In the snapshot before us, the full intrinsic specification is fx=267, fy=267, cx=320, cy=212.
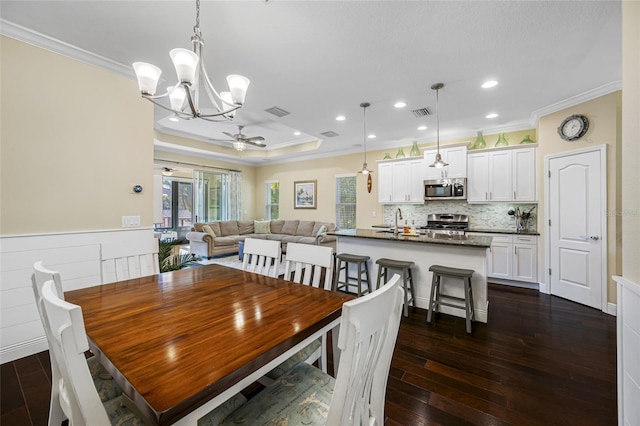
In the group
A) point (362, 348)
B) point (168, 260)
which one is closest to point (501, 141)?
point (362, 348)

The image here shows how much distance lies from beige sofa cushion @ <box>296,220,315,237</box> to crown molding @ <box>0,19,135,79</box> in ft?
16.8

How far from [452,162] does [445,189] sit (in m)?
0.53

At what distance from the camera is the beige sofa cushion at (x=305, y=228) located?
7316mm

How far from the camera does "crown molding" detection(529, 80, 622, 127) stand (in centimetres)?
321

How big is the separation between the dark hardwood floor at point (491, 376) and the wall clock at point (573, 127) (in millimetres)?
2321

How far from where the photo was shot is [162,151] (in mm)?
6656

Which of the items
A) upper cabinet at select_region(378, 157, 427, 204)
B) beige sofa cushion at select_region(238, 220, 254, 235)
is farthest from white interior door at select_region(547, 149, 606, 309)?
beige sofa cushion at select_region(238, 220, 254, 235)

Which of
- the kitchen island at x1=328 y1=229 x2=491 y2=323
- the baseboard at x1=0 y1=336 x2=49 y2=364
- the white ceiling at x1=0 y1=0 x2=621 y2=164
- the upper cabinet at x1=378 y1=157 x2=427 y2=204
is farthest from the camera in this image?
the upper cabinet at x1=378 y1=157 x2=427 y2=204

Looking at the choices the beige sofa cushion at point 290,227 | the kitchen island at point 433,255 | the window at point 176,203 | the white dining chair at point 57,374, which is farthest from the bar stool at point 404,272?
the window at point 176,203

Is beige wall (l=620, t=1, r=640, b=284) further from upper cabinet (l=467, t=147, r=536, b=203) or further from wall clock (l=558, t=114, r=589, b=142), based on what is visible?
upper cabinet (l=467, t=147, r=536, b=203)

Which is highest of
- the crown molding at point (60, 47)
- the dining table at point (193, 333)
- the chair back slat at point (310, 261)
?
the crown molding at point (60, 47)

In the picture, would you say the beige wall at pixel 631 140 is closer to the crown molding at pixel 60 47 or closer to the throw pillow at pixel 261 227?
the crown molding at pixel 60 47

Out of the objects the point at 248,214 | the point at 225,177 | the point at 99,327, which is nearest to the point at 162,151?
the point at 225,177

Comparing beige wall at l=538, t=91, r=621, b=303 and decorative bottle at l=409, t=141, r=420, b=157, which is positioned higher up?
decorative bottle at l=409, t=141, r=420, b=157
